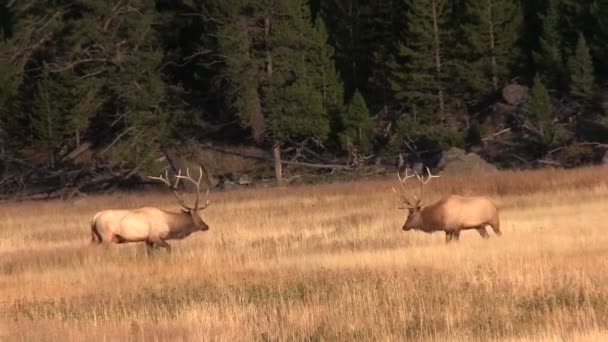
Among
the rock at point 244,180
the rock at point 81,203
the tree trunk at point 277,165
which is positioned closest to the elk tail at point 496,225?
the rock at point 81,203

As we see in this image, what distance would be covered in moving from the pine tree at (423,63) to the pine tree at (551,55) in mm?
4024

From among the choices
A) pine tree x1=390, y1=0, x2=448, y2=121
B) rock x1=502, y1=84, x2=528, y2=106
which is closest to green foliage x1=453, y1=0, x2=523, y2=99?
rock x1=502, y1=84, x2=528, y2=106

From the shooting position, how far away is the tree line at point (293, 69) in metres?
39.8

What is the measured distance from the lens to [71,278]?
14797mm

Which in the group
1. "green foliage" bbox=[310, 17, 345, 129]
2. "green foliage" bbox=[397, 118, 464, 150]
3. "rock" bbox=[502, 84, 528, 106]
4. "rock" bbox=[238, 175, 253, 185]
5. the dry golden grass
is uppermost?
"green foliage" bbox=[310, 17, 345, 129]

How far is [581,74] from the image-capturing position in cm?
4166

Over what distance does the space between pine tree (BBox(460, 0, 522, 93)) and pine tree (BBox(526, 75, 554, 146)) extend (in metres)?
3.08

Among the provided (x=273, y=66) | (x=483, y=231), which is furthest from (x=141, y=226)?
(x=273, y=66)

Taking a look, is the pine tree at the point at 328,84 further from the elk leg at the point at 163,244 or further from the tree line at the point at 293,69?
the elk leg at the point at 163,244

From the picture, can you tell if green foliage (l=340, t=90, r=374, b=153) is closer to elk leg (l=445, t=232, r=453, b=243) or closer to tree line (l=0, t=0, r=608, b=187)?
tree line (l=0, t=0, r=608, b=187)

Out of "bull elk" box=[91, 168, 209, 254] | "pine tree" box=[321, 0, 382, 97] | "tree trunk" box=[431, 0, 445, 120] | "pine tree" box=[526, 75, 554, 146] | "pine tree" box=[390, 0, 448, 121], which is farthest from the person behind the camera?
"pine tree" box=[321, 0, 382, 97]

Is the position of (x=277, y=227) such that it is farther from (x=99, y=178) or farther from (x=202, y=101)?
(x=202, y=101)

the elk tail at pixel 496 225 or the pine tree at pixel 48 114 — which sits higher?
the pine tree at pixel 48 114

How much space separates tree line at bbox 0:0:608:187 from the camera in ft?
131
